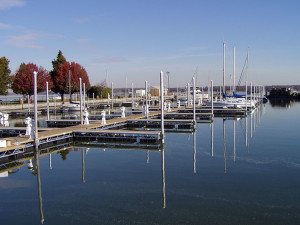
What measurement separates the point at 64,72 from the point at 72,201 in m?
51.4

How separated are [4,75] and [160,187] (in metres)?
40.2

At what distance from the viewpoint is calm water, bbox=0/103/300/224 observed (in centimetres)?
835

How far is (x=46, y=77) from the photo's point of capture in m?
54.8

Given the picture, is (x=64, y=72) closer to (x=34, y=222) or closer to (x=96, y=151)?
(x=96, y=151)

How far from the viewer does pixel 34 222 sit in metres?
8.07

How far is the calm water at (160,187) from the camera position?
27.4ft

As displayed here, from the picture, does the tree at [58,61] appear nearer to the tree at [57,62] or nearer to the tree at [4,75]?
the tree at [57,62]

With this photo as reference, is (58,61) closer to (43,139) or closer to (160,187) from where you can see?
(43,139)

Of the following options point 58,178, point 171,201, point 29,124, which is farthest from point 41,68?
point 171,201

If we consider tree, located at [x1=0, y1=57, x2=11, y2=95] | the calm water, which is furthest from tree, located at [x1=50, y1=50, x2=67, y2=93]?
the calm water

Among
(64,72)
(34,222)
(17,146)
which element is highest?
(64,72)

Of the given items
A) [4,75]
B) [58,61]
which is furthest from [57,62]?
[4,75]

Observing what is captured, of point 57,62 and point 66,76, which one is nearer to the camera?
point 66,76

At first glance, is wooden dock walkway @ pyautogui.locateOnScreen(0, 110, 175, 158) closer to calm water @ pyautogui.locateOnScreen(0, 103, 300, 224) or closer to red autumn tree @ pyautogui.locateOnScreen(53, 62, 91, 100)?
calm water @ pyautogui.locateOnScreen(0, 103, 300, 224)
